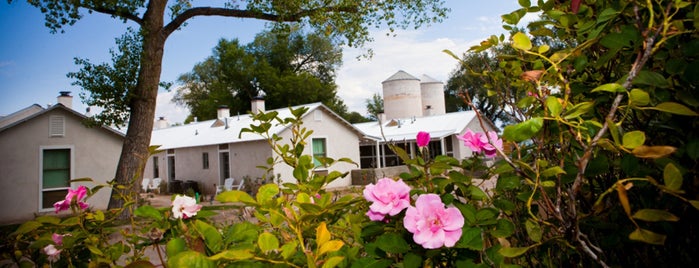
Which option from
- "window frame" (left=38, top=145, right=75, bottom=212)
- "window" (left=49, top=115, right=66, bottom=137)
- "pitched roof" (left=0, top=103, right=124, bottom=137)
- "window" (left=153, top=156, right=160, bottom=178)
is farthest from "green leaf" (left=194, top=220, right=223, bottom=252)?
"window" (left=153, top=156, right=160, bottom=178)

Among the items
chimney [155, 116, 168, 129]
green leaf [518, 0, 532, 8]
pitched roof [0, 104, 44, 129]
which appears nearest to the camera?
green leaf [518, 0, 532, 8]

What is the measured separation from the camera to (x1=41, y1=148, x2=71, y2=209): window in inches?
→ 518

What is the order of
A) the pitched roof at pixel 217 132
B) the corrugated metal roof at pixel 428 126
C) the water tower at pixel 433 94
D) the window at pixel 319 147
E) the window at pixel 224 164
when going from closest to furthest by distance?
the pitched roof at pixel 217 132 → the window at pixel 319 147 → the window at pixel 224 164 → the corrugated metal roof at pixel 428 126 → the water tower at pixel 433 94

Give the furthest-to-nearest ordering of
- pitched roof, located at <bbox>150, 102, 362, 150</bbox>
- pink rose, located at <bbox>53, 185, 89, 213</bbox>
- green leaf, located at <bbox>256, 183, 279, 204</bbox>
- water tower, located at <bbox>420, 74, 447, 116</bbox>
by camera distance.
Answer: water tower, located at <bbox>420, 74, 447, 116</bbox> < pitched roof, located at <bbox>150, 102, 362, 150</bbox> < pink rose, located at <bbox>53, 185, 89, 213</bbox> < green leaf, located at <bbox>256, 183, 279, 204</bbox>

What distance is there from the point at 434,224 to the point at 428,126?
2676cm

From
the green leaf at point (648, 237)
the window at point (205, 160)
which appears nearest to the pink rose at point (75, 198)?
the green leaf at point (648, 237)

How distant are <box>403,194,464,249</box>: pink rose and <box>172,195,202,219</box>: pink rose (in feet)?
2.21

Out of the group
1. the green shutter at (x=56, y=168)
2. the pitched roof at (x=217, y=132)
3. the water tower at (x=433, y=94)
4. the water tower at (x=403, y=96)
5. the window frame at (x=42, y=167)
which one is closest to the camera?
the window frame at (x=42, y=167)

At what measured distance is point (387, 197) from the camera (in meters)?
0.93

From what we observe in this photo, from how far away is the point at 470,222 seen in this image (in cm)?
95

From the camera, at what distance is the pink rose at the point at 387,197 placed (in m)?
0.91

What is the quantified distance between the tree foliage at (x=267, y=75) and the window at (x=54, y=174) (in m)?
26.1

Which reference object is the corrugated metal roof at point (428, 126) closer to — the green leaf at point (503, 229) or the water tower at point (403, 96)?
the water tower at point (403, 96)

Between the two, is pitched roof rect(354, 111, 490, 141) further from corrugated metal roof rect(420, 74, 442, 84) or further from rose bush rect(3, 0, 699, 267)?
rose bush rect(3, 0, 699, 267)
